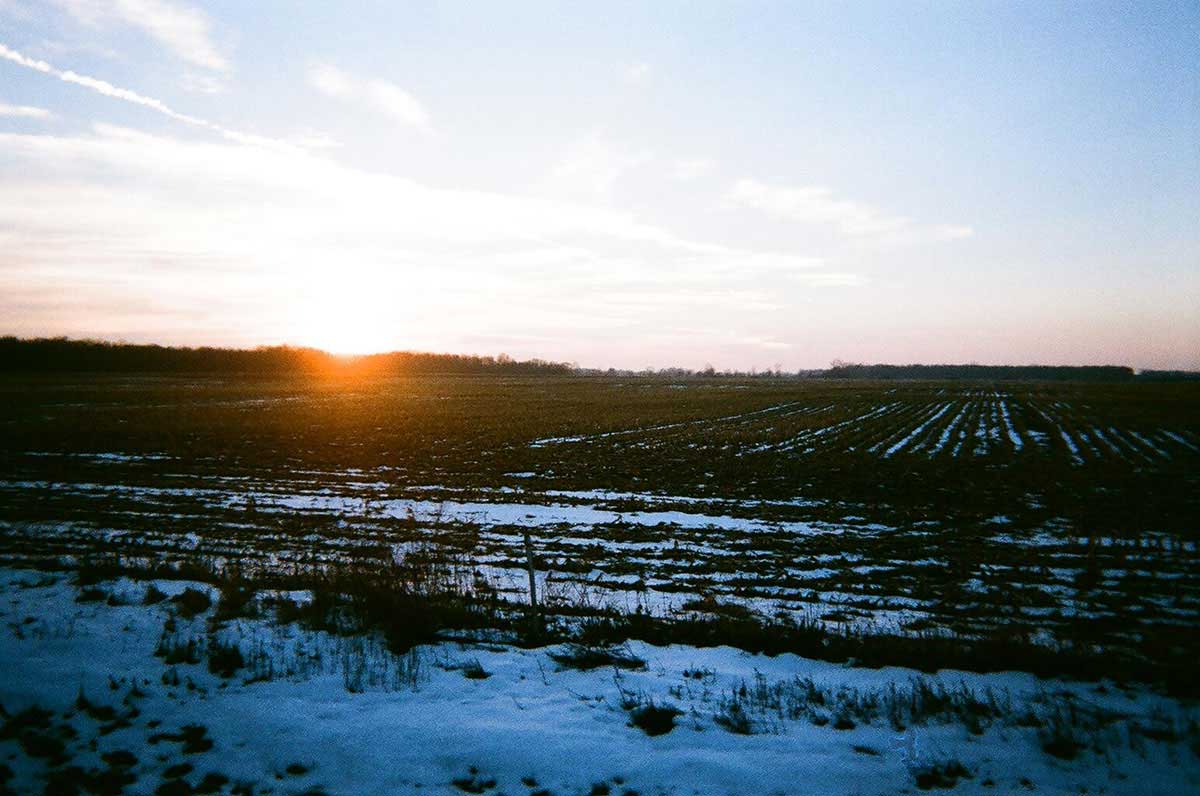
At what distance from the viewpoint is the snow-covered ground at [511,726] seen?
5.38 metres

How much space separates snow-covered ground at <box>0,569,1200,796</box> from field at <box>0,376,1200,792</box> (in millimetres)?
263

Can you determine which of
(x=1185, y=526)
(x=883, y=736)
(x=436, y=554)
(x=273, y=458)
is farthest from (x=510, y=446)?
(x=883, y=736)

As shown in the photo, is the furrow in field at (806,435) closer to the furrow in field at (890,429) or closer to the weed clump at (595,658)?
the furrow in field at (890,429)

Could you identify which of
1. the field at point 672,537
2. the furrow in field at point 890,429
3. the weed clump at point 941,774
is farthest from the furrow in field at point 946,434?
the weed clump at point 941,774

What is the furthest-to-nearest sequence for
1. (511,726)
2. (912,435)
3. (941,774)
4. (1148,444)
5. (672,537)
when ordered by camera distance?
(912,435)
(1148,444)
(672,537)
(511,726)
(941,774)

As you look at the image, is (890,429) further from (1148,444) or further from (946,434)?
(1148,444)

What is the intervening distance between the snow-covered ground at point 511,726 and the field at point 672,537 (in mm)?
263

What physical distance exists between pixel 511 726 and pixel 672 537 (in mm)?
9005

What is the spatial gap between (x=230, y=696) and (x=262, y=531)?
9.41m

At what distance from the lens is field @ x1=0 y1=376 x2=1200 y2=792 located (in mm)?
8414

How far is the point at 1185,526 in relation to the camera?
15062mm

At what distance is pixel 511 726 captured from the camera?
244 inches

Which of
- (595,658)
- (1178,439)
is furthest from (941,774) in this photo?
(1178,439)

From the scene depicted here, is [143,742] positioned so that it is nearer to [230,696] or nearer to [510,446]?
[230,696]
